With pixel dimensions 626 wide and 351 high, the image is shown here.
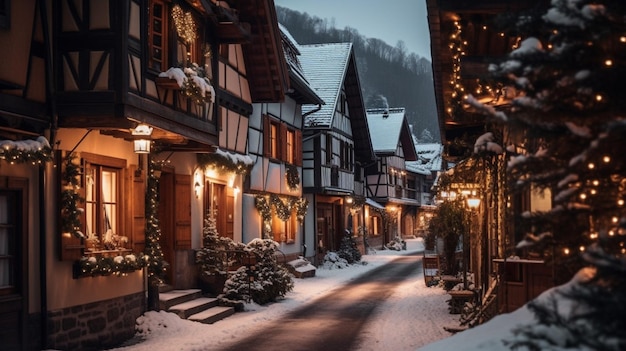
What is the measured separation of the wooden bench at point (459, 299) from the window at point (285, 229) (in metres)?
9.03

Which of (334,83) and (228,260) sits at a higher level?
(334,83)

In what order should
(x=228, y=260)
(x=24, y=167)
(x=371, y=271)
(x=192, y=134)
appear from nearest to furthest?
(x=24, y=167) → (x=192, y=134) → (x=228, y=260) → (x=371, y=271)

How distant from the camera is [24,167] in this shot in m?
9.74

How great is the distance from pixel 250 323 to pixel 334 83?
17.2 m

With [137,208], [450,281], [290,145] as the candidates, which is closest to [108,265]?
[137,208]

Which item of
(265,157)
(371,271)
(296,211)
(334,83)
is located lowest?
(371,271)

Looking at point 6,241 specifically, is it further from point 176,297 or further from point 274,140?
point 274,140

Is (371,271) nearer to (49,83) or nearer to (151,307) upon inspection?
(151,307)

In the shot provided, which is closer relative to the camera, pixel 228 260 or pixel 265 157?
pixel 228 260

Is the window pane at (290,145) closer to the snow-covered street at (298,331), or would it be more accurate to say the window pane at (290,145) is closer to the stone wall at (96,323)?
the snow-covered street at (298,331)

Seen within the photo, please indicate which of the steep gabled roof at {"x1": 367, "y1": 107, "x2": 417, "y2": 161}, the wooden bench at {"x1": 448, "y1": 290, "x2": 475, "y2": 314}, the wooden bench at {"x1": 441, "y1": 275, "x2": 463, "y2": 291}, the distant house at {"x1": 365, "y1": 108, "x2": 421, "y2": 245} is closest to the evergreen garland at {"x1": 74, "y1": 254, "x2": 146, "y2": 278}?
the wooden bench at {"x1": 448, "y1": 290, "x2": 475, "y2": 314}

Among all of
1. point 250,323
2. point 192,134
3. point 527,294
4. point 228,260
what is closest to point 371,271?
point 228,260

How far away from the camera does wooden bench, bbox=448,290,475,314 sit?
13781 mm

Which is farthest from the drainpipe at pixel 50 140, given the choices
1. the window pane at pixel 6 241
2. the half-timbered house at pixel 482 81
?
the half-timbered house at pixel 482 81
